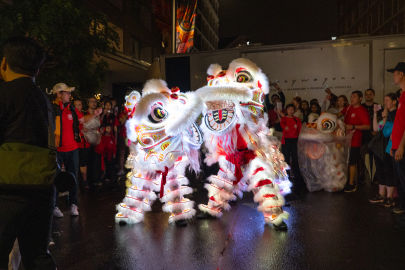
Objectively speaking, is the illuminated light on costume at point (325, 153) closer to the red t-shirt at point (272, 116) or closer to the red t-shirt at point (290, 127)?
the red t-shirt at point (290, 127)

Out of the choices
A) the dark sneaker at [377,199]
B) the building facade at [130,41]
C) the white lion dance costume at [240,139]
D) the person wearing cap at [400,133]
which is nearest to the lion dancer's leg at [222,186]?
the white lion dance costume at [240,139]

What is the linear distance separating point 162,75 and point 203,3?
126ft

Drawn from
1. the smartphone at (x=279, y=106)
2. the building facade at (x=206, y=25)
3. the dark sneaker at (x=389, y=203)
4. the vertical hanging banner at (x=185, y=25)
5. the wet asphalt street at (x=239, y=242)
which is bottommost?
the wet asphalt street at (x=239, y=242)

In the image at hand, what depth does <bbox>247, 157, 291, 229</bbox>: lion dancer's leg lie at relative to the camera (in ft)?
12.8

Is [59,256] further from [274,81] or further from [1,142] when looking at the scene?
[274,81]

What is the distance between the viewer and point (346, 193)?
6031 millimetres

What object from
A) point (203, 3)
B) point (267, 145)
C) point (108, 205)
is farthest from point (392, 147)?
point (203, 3)

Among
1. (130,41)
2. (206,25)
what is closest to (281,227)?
(130,41)

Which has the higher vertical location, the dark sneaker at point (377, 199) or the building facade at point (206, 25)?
the building facade at point (206, 25)

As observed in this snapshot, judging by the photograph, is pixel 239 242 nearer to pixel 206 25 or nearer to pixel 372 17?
pixel 372 17

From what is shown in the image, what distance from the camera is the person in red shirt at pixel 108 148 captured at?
22.6 ft

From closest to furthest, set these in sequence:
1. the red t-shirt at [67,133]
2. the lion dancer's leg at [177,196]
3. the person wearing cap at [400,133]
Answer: the person wearing cap at [400,133] → the lion dancer's leg at [177,196] → the red t-shirt at [67,133]

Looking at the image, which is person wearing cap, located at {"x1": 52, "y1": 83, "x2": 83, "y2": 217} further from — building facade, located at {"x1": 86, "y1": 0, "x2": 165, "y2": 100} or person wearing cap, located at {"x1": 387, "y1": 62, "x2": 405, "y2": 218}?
building facade, located at {"x1": 86, "y1": 0, "x2": 165, "y2": 100}

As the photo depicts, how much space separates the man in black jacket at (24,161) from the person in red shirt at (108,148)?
4.98 metres
